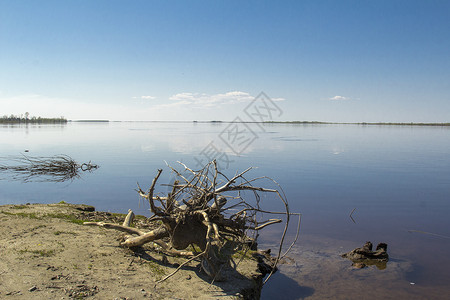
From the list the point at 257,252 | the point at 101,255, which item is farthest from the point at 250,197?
the point at 101,255

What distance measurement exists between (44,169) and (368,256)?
24921 mm

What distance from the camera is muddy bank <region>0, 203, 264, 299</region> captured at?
207 inches

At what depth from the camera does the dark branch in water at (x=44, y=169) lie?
2266 cm

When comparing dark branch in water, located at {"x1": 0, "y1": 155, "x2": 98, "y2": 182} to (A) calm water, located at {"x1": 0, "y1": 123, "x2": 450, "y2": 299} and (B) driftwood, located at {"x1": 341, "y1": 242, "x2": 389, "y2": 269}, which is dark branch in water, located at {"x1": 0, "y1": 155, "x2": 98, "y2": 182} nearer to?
(A) calm water, located at {"x1": 0, "y1": 123, "x2": 450, "y2": 299}

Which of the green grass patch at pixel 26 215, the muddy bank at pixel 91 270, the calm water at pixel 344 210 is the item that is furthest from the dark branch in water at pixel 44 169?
the muddy bank at pixel 91 270

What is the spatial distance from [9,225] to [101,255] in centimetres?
Result: 330

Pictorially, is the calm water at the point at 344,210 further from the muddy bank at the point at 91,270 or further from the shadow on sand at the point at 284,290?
the muddy bank at the point at 91,270

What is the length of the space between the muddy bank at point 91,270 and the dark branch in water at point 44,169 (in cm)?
1585

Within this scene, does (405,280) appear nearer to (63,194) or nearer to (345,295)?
(345,295)

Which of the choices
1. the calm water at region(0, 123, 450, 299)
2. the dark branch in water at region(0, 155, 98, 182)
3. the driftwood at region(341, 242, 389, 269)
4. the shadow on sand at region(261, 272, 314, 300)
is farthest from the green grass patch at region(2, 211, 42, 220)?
the dark branch in water at region(0, 155, 98, 182)

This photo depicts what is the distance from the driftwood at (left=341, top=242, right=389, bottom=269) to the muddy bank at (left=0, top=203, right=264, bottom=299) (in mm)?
3288

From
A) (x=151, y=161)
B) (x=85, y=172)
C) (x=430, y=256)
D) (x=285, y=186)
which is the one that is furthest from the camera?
(x=151, y=161)

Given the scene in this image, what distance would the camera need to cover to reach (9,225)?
8.19m

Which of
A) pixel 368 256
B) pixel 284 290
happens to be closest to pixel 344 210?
pixel 368 256
